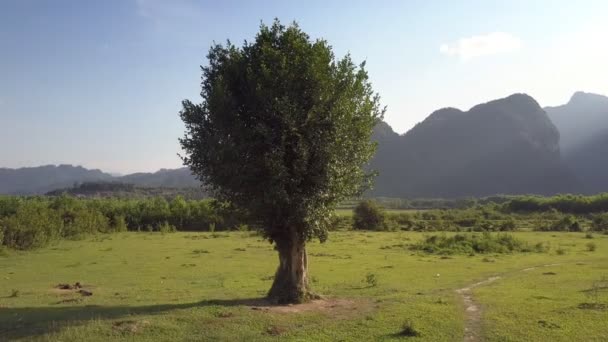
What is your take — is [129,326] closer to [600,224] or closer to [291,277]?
[291,277]

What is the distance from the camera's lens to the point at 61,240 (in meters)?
55.6

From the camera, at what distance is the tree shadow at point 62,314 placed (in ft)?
49.1

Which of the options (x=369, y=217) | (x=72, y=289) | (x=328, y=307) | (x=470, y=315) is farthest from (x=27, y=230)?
(x=369, y=217)

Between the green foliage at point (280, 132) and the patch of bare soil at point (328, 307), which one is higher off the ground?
the green foliage at point (280, 132)

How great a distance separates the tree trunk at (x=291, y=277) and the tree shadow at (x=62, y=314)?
0.66 metres

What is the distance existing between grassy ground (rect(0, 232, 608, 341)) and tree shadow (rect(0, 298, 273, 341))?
4 centimetres

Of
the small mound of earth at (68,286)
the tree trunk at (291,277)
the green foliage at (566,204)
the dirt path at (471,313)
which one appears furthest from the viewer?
the green foliage at (566,204)

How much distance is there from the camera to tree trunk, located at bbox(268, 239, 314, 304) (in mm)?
19188

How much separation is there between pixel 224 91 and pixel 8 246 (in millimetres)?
36591

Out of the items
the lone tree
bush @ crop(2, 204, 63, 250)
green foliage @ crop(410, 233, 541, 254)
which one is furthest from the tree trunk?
bush @ crop(2, 204, 63, 250)

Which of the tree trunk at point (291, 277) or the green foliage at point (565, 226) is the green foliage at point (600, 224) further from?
the tree trunk at point (291, 277)

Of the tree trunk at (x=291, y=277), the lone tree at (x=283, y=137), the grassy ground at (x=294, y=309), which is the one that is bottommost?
the grassy ground at (x=294, y=309)

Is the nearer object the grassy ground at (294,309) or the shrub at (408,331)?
the shrub at (408,331)

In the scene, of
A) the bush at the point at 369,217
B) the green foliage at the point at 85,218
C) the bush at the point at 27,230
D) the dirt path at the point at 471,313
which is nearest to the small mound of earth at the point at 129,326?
the dirt path at the point at 471,313
